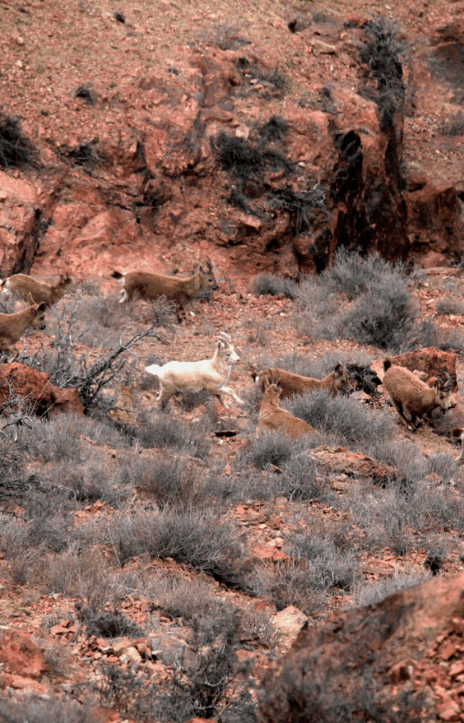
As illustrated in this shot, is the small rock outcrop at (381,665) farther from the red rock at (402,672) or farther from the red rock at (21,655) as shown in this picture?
the red rock at (21,655)

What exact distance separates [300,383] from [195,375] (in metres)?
1.56

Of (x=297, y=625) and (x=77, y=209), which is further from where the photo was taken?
(x=77, y=209)

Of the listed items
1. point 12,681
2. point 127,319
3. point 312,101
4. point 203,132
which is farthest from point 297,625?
point 312,101

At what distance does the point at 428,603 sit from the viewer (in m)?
2.90

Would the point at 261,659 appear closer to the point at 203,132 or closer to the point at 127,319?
the point at 127,319

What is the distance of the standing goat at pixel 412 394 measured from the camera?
10773 millimetres

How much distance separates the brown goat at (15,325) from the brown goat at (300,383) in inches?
123

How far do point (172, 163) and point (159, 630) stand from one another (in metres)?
14.1

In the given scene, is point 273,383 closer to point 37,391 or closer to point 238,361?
point 238,361

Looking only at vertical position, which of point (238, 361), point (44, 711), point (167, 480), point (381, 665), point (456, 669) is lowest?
point (238, 361)

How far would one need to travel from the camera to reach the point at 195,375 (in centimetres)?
1037

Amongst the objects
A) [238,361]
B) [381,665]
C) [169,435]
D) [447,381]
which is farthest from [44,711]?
[447,381]

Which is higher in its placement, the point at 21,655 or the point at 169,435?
the point at 21,655

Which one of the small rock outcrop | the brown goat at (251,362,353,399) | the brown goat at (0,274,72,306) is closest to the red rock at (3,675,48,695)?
the small rock outcrop
